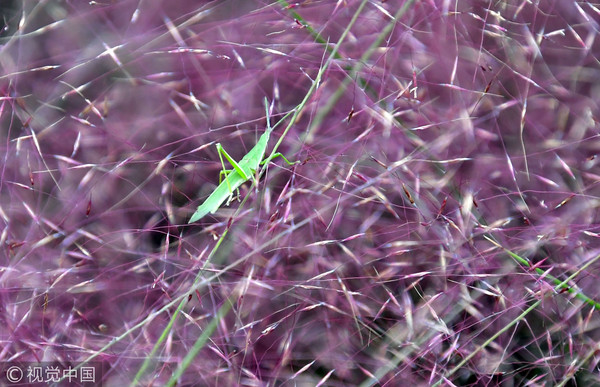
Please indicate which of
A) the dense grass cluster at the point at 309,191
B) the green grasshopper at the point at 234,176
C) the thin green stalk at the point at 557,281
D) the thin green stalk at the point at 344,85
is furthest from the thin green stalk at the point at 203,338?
A: the thin green stalk at the point at 557,281

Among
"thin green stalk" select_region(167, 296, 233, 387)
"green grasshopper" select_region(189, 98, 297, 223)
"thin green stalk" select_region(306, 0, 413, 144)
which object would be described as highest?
"thin green stalk" select_region(306, 0, 413, 144)

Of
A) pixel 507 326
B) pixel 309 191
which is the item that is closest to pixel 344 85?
pixel 309 191

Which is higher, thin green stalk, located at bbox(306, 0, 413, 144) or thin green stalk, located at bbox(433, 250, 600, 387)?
thin green stalk, located at bbox(306, 0, 413, 144)

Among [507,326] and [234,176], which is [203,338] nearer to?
[234,176]

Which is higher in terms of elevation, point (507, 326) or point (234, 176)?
point (234, 176)

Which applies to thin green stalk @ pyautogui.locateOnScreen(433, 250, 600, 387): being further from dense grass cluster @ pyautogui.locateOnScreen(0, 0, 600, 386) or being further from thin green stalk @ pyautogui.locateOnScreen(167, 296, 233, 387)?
thin green stalk @ pyautogui.locateOnScreen(167, 296, 233, 387)

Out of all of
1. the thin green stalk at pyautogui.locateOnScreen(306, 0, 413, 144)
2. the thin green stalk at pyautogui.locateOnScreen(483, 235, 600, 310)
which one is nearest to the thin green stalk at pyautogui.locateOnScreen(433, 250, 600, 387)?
the thin green stalk at pyautogui.locateOnScreen(483, 235, 600, 310)

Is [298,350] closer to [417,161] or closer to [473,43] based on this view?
[417,161]

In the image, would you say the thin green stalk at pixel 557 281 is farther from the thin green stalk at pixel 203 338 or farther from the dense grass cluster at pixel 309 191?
the thin green stalk at pixel 203 338

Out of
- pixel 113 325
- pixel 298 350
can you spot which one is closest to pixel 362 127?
pixel 298 350
